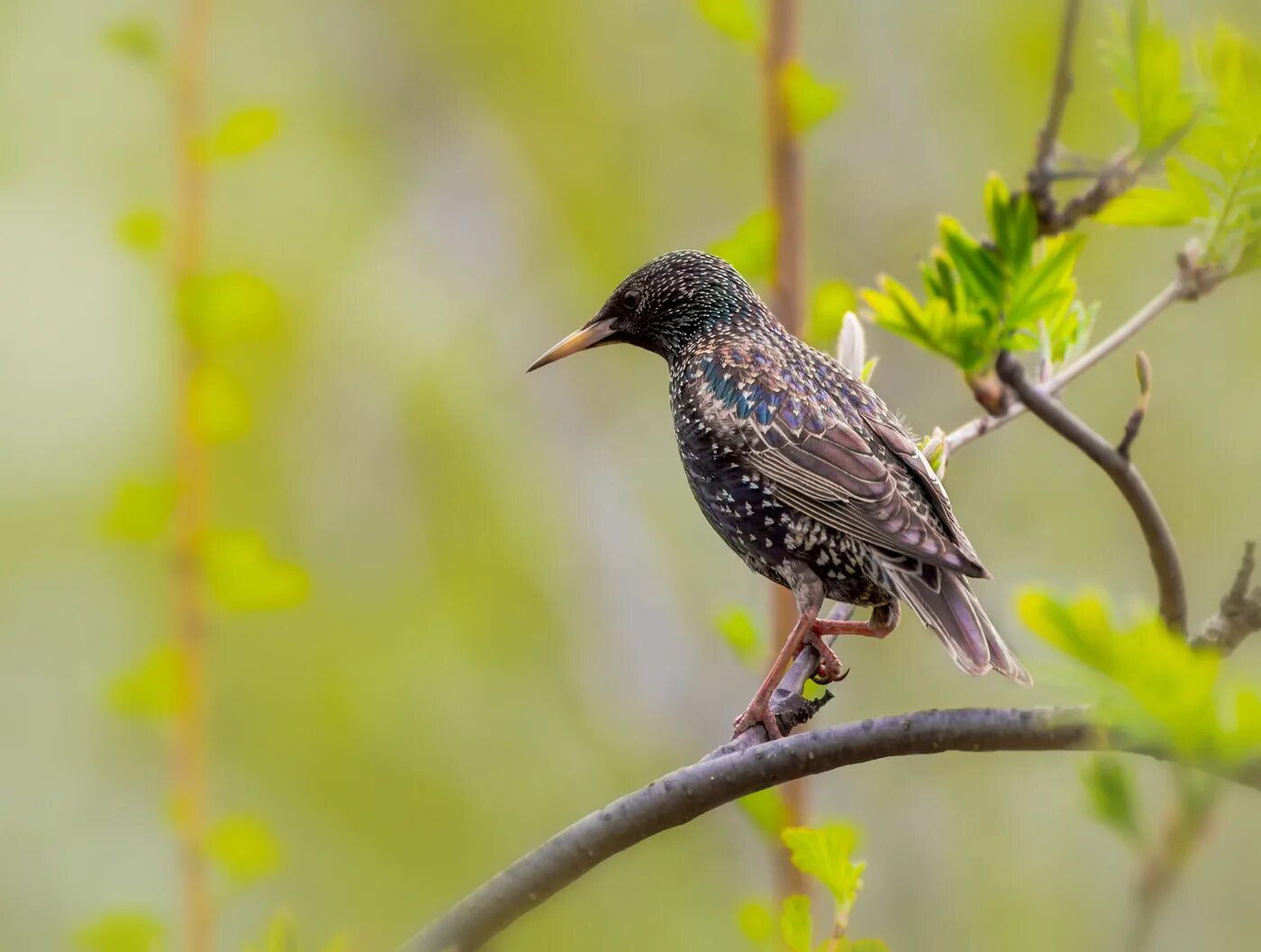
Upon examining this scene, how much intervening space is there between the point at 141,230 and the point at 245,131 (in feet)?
0.90

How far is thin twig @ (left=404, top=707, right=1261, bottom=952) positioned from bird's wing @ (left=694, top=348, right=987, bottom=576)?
89 cm

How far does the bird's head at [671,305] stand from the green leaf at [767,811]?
1.67 m

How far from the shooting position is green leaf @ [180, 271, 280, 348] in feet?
9.57

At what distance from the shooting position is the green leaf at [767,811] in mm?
2805

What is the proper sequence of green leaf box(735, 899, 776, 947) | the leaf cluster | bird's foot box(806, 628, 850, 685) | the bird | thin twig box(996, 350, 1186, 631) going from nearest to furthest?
green leaf box(735, 899, 776, 947)
the leaf cluster
thin twig box(996, 350, 1186, 631)
the bird
bird's foot box(806, 628, 850, 685)

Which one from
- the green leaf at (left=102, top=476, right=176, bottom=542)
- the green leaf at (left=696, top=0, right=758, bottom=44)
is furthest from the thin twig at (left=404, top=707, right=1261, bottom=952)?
the green leaf at (left=696, top=0, right=758, bottom=44)

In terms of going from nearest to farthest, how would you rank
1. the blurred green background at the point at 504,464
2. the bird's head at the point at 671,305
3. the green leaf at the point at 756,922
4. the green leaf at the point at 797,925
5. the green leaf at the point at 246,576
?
1. the green leaf at the point at 797,925
2. the green leaf at the point at 756,922
3. the green leaf at the point at 246,576
4. the bird's head at the point at 671,305
5. the blurred green background at the point at 504,464

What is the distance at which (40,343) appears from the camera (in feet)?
26.7

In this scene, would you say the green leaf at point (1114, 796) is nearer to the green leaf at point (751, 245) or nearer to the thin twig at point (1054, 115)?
the thin twig at point (1054, 115)

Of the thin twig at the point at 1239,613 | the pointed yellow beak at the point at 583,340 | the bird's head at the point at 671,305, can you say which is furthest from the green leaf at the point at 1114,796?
the bird's head at the point at 671,305

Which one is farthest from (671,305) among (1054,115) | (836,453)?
(1054,115)

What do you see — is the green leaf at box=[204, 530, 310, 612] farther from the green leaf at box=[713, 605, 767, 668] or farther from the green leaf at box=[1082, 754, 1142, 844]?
the green leaf at box=[1082, 754, 1142, 844]

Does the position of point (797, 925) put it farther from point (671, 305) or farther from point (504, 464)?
point (504, 464)

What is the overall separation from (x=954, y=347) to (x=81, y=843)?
254 inches
